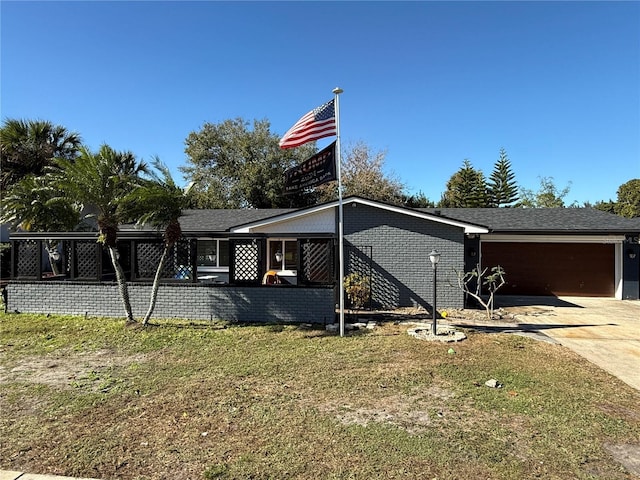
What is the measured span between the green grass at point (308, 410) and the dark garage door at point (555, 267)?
7910mm

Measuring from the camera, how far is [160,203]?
775cm

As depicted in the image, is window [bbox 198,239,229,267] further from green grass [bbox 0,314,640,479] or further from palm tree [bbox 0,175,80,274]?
green grass [bbox 0,314,640,479]

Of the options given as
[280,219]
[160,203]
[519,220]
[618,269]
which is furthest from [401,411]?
[618,269]

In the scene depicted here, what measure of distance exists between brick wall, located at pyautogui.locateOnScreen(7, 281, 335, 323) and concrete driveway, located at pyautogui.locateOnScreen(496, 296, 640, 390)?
16.2ft

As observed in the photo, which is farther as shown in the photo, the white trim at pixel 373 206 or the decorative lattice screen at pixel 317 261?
the white trim at pixel 373 206

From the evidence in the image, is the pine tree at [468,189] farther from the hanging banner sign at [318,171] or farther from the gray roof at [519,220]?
the hanging banner sign at [318,171]

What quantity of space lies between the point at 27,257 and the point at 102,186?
160 inches

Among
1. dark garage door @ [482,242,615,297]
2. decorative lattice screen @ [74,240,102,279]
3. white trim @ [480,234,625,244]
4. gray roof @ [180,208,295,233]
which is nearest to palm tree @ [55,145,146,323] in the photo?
decorative lattice screen @ [74,240,102,279]

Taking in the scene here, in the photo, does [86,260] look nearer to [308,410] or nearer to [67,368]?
[67,368]

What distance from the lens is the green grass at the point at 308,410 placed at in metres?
3.09

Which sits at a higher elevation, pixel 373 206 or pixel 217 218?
pixel 373 206

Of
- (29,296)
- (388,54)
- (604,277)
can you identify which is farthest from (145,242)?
(604,277)

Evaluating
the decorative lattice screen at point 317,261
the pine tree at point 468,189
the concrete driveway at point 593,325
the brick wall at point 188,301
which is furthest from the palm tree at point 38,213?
the pine tree at point 468,189

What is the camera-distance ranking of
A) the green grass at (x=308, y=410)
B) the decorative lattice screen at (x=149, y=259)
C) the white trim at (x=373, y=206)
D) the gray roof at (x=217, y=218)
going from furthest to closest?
the gray roof at (x=217, y=218) < the white trim at (x=373, y=206) < the decorative lattice screen at (x=149, y=259) < the green grass at (x=308, y=410)
